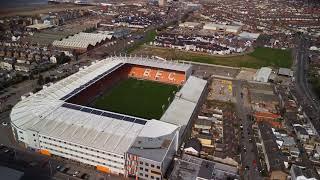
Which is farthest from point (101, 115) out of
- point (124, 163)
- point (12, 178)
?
Answer: point (12, 178)

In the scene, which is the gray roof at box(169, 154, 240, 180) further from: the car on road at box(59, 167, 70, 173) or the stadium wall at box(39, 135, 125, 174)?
the car on road at box(59, 167, 70, 173)

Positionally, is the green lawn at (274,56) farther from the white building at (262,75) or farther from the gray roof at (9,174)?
the gray roof at (9,174)

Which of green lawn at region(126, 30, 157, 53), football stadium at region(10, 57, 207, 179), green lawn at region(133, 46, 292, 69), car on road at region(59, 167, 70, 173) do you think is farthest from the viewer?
green lawn at region(126, 30, 157, 53)

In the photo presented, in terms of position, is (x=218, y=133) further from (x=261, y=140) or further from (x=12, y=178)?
(x=12, y=178)

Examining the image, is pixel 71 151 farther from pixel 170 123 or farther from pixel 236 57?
pixel 236 57

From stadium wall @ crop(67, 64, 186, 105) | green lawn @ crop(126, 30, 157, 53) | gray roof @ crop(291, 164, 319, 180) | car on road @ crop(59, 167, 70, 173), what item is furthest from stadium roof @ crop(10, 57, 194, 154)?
green lawn @ crop(126, 30, 157, 53)

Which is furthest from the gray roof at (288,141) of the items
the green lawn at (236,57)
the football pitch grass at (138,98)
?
the green lawn at (236,57)
